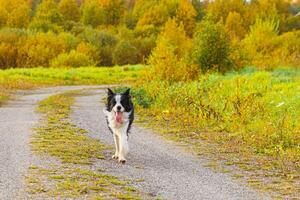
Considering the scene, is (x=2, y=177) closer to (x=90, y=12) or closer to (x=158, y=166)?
(x=158, y=166)

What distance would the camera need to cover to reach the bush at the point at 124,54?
7156 centimetres

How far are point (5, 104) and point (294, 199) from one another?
60.7 feet

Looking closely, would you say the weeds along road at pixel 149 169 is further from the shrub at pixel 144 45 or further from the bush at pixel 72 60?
the shrub at pixel 144 45

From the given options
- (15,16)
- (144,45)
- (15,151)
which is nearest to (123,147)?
(15,151)

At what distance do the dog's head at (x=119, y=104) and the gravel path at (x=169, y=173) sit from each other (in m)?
0.91

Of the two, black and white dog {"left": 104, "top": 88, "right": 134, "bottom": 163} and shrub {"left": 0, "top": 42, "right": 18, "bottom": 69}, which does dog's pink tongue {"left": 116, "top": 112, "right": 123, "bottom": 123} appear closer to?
black and white dog {"left": 104, "top": 88, "right": 134, "bottom": 163}

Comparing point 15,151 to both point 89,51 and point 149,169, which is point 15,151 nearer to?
point 149,169

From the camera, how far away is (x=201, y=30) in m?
29.5

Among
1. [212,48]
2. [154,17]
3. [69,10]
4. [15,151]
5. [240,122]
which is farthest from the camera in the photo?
[69,10]

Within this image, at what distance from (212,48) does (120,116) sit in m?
19.0

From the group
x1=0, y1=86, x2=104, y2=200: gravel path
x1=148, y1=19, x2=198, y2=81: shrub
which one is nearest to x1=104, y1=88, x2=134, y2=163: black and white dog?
x1=0, y1=86, x2=104, y2=200: gravel path

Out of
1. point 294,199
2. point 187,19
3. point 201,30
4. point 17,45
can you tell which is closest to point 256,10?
point 187,19

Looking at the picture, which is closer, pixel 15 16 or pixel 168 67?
pixel 168 67

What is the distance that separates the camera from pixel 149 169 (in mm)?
10062
